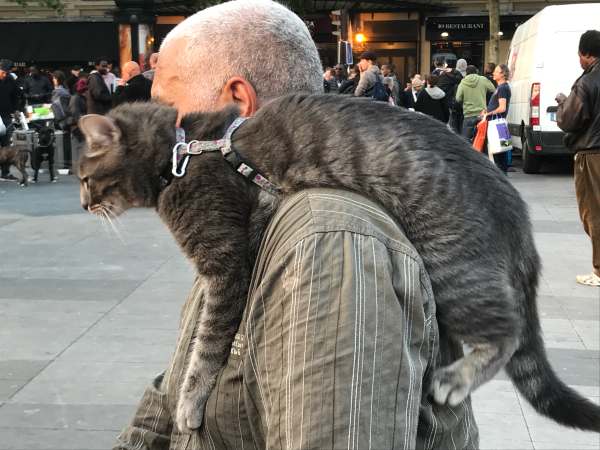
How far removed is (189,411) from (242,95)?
2.28 ft

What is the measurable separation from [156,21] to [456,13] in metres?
11.5

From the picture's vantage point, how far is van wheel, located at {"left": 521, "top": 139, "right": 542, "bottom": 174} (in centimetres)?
1553

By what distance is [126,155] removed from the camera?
2.12m

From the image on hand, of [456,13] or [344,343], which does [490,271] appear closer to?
[344,343]

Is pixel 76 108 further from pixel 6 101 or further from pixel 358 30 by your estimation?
pixel 358 30

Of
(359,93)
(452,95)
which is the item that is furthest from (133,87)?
(452,95)

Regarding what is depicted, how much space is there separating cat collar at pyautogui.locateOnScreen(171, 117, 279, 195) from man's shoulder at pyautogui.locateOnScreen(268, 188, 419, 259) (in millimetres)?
203

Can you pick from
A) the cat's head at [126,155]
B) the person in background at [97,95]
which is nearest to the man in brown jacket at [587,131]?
the cat's head at [126,155]

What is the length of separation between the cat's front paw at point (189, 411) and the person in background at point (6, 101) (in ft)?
46.6

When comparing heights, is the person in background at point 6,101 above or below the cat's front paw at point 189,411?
above

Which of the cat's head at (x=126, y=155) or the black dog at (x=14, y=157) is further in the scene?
the black dog at (x=14, y=157)

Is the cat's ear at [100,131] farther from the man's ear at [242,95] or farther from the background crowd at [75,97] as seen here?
the background crowd at [75,97]

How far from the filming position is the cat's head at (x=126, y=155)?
6.61ft

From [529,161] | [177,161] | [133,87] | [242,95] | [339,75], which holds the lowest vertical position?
[529,161]
